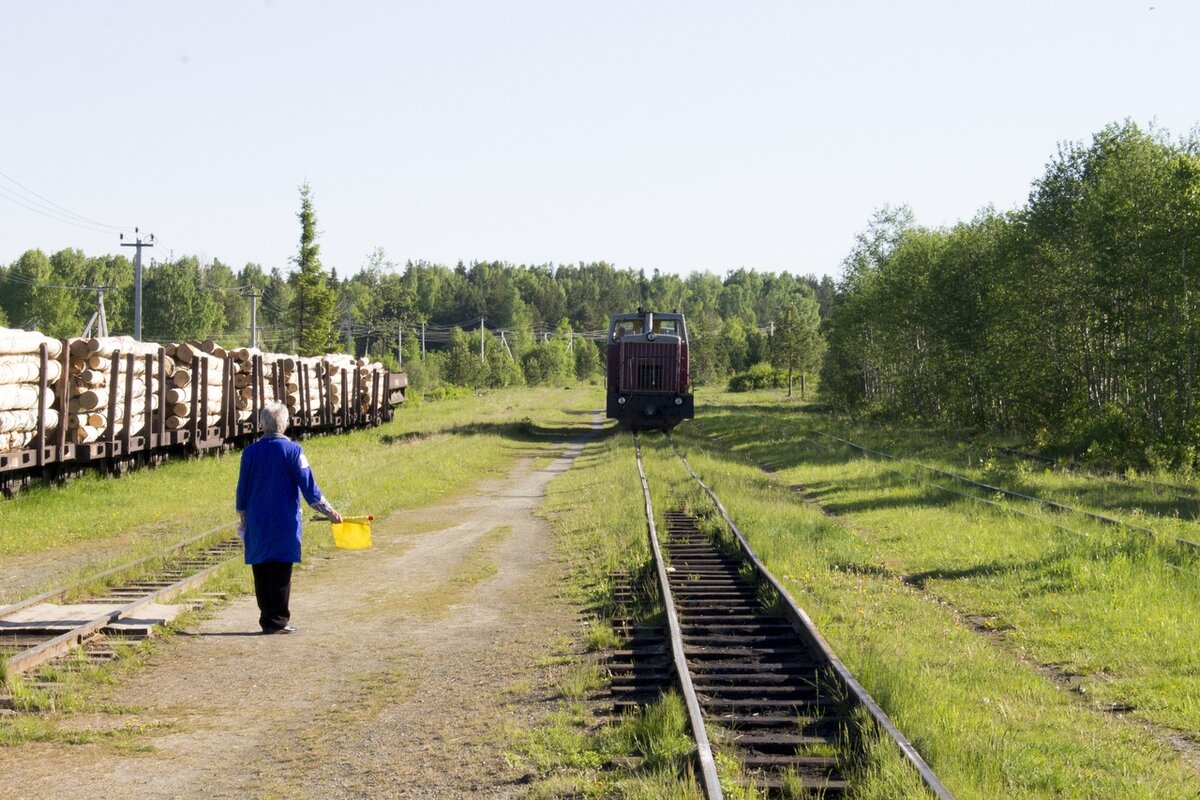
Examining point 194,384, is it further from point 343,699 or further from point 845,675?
point 845,675

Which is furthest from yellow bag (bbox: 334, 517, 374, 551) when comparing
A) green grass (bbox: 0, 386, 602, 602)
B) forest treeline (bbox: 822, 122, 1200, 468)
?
forest treeline (bbox: 822, 122, 1200, 468)

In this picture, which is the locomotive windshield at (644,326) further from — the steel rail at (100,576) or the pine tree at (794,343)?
the pine tree at (794,343)

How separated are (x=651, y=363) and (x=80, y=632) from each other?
2601 cm

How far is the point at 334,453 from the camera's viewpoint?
28.5 metres

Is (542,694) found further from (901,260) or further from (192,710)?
(901,260)

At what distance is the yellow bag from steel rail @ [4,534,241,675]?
1.58 m

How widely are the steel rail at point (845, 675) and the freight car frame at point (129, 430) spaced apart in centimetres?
1063

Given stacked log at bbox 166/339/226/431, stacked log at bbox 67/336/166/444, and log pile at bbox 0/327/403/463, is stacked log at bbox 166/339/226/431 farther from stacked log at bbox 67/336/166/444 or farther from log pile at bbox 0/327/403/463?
stacked log at bbox 67/336/166/444

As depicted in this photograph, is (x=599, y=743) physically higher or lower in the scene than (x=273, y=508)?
lower

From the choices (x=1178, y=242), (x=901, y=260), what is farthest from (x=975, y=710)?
(x=901, y=260)

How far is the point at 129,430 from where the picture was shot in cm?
2000

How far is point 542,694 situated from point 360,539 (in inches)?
131

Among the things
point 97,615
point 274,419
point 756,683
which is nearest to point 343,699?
point 274,419

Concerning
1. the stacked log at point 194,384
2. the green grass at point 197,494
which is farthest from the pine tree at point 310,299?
the stacked log at point 194,384
